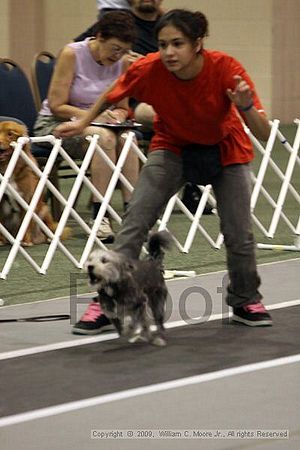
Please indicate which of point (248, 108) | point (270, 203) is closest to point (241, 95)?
point (248, 108)

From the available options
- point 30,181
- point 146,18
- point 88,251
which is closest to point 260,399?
point 88,251

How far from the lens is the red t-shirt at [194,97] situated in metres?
5.19

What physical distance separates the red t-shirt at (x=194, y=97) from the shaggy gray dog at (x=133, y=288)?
45cm

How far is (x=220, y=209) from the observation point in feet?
18.2

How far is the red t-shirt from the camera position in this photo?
519cm

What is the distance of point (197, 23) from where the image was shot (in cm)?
521

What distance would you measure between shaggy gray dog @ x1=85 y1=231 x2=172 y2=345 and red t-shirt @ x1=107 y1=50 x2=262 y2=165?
1.48 feet

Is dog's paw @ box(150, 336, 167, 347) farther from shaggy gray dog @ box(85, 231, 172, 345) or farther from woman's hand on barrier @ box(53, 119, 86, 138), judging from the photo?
woman's hand on barrier @ box(53, 119, 86, 138)

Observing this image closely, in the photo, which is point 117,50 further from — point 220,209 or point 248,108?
point 248,108

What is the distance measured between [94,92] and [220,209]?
101 inches

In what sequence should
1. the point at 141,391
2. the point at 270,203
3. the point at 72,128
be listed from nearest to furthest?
1. the point at 141,391
2. the point at 72,128
3. the point at 270,203

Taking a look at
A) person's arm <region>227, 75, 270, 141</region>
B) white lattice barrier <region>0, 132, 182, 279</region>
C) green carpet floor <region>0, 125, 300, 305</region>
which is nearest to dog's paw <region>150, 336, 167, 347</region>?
person's arm <region>227, 75, 270, 141</region>

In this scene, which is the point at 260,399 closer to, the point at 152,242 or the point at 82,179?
the point at 152,242

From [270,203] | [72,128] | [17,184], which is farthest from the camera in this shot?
[270,203]
